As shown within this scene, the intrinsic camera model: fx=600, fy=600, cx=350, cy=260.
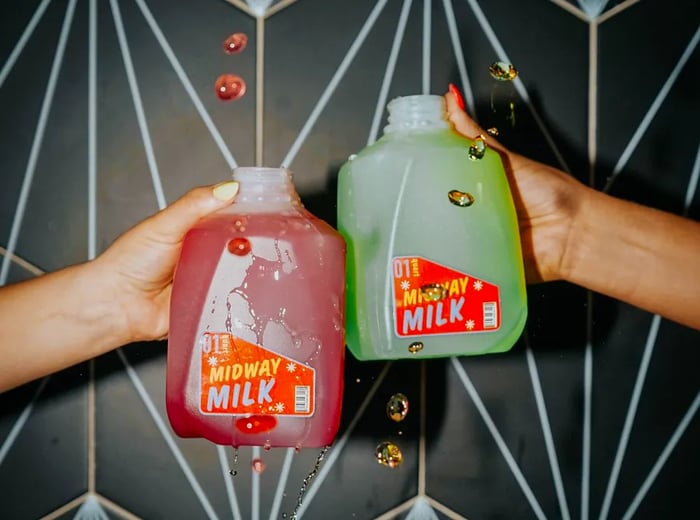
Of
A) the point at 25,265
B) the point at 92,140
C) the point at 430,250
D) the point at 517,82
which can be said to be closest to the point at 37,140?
the point at 92,140

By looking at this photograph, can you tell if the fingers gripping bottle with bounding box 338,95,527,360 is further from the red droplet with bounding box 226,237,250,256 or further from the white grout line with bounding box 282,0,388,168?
the white grout line with bounding box 282,0,388,168

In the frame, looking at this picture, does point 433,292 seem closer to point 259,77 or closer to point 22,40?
point 259,77

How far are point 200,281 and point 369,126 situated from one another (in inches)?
17.4

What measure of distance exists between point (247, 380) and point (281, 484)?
433mm

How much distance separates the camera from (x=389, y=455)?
1.02m

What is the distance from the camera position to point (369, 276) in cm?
73

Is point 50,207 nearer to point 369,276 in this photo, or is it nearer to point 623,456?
point 369,276

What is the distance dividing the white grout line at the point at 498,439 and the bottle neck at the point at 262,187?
0.47 meters

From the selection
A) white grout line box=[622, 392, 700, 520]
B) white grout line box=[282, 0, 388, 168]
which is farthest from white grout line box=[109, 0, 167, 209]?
white grout line box=[622, 392, 700, 520]

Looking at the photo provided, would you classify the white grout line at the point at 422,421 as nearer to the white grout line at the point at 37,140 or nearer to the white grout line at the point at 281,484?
the white grout line at the point at 281,484

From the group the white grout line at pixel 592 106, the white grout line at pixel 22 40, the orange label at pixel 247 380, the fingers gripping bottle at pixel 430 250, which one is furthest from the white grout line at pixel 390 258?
the white grout line at pixel 22 40

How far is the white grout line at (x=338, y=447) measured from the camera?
3.34ft

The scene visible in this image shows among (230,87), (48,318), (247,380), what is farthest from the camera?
(230,87)

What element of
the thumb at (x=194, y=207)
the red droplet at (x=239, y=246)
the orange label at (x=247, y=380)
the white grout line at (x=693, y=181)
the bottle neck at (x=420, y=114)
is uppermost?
the bottle neck at (x=420, y=114)
